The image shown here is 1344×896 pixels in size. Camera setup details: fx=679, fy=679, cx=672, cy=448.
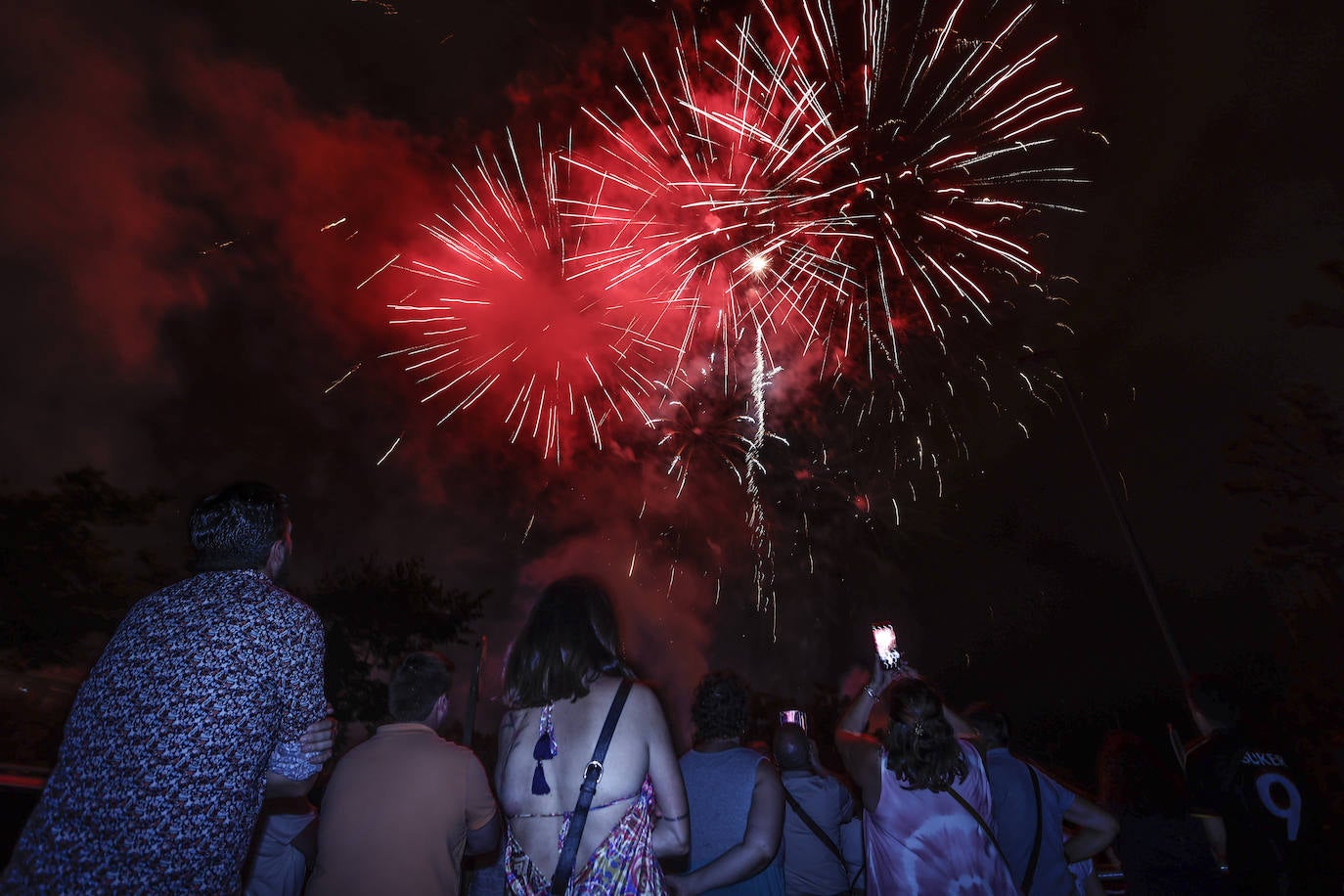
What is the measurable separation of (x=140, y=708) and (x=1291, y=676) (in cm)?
2082

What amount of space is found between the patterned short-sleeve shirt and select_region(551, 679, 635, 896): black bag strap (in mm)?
988

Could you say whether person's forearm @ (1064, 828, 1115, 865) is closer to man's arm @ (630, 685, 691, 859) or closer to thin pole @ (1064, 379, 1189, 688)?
man's arm @ (630, 685, 691, 859)

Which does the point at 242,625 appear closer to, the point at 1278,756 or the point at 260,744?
the point at 260,744

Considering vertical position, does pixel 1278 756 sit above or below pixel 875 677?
below

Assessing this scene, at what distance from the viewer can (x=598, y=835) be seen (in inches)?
93.9

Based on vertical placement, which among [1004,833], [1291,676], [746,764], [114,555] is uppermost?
[114,555]

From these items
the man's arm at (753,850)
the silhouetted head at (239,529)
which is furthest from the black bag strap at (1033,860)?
the silhouetted head at (239,529)

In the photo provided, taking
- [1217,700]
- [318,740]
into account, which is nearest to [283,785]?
[318,740]

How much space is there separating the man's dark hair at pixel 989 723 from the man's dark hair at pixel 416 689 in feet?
11.4

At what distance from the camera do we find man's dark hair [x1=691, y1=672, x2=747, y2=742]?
12.5 feet

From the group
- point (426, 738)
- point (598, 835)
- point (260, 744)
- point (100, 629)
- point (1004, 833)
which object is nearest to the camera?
point (260, 744)

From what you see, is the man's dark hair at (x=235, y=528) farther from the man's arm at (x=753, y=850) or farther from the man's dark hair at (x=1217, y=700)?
the man's dark hair at (x=1217, y=700)

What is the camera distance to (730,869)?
9.69 ft

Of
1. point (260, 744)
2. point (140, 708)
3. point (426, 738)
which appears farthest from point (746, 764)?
point (140, 708)
